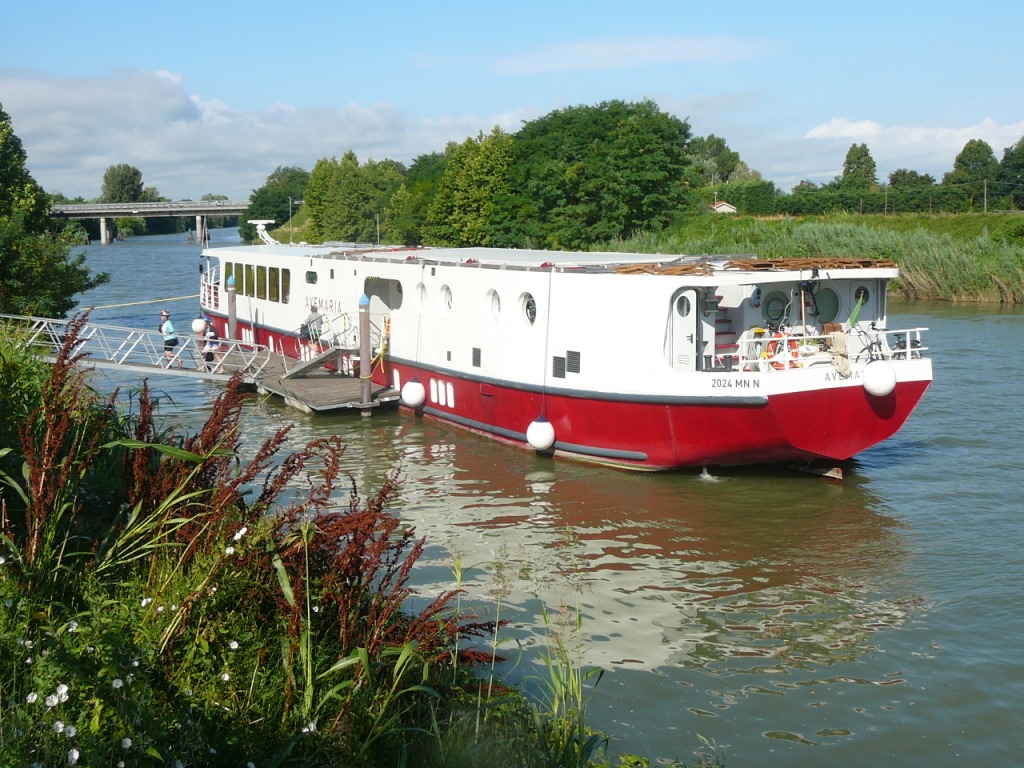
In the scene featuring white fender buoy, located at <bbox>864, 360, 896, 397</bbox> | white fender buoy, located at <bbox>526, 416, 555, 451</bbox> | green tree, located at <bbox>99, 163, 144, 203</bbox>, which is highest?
green tree, located at <bbox>99, 163, 144, 203</bbox>

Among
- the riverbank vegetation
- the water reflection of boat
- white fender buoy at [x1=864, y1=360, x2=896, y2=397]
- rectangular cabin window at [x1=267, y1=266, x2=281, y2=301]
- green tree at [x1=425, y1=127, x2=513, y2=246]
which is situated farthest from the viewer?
green tree at [x1=425, y1=127, x2=513, y2=246]

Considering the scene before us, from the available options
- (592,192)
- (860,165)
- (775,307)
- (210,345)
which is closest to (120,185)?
(860,165)

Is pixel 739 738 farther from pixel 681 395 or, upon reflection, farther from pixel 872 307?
pixel 872 307

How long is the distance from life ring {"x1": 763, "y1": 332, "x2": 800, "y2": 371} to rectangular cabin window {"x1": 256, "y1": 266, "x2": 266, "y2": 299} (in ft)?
55.2

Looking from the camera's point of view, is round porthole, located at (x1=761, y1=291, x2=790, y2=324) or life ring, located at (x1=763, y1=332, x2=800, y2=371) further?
round porthole, located at (x1=761, y1=291, x2=790, y2=324)

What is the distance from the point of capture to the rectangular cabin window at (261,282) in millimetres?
29547

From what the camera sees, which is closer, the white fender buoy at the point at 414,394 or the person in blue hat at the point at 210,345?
the white fender buoy at the point at 414,394

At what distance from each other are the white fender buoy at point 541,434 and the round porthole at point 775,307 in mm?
3854

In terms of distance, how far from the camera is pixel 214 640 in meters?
5.76

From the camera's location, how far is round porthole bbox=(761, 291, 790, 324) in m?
17.1

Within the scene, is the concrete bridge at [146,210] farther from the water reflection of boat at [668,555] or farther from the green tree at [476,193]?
the water reflection of boat at [668,555]

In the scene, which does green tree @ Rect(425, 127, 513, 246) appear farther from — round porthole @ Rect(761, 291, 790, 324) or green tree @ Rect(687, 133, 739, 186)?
green tree @ Rect(687, 133, 739, 186)

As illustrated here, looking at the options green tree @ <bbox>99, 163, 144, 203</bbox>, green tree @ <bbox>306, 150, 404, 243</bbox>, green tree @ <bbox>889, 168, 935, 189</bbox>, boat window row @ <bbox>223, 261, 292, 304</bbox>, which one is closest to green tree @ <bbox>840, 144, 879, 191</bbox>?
green tree @ <bbox>889, 168, 935, 189</bbox>

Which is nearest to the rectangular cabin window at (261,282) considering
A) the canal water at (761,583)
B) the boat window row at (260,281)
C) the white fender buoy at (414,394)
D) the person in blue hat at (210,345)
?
A: the boat window row at (260,281)
